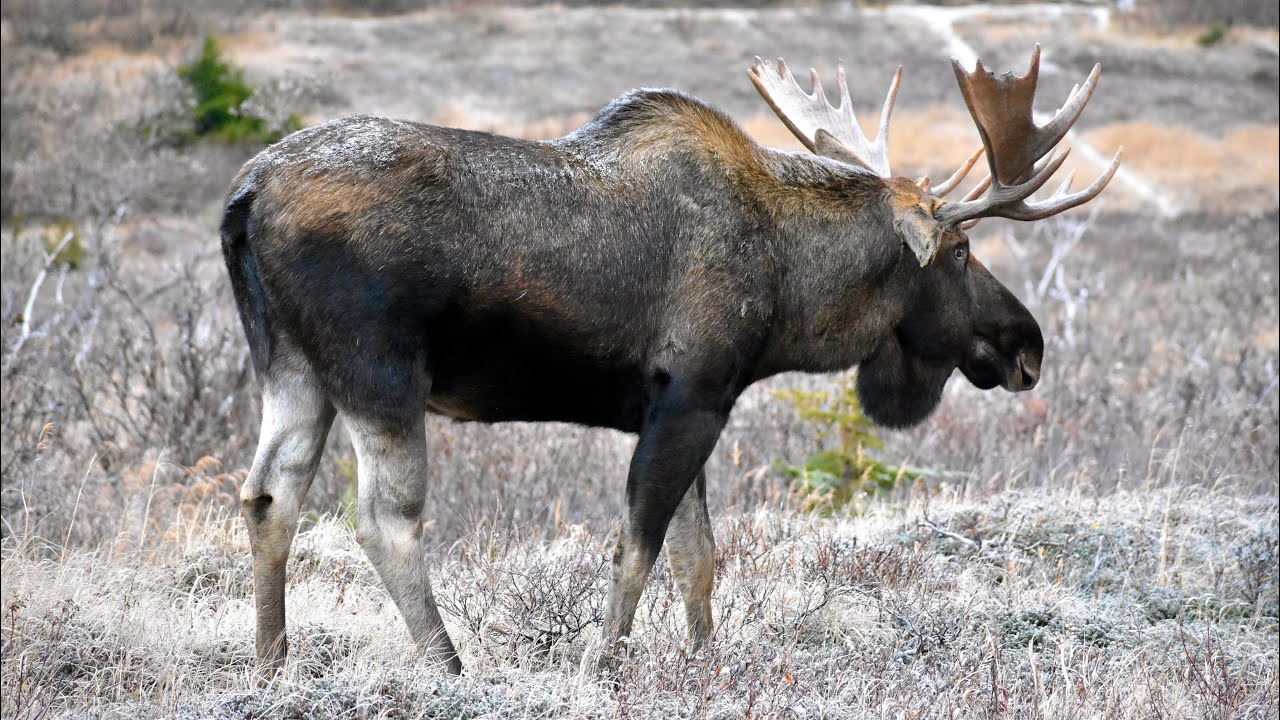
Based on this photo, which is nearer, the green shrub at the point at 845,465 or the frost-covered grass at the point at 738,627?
the frost-covered grass at the point at 738,627

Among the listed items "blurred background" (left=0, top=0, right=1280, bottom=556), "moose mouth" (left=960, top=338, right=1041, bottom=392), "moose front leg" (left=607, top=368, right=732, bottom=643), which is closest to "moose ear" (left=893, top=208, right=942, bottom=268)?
"moose mouth" (left=960, top=338, right=1041, bottom=392)

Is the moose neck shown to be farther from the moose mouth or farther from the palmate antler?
the moose mouth

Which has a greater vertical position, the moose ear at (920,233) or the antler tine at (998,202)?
the antler tine at (998,202)

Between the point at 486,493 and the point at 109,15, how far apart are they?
1409 centimetres

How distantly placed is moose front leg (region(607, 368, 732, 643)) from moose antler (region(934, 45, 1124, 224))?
4.34 feet

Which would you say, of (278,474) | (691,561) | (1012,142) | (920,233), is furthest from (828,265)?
(278,474)

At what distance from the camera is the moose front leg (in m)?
4.47

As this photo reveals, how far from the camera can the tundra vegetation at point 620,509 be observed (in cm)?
458

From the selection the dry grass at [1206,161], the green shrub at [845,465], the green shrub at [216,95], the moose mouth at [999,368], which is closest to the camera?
the moose mouth at [999,368]

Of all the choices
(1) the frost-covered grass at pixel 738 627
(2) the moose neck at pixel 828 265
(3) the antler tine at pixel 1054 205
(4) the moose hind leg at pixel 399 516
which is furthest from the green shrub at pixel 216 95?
(4) the moose hind leg at pixel 399 516

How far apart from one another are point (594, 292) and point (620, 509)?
392 cm

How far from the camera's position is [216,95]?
64.7 ft

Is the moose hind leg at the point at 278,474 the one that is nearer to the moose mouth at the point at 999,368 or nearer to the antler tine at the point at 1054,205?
the moose mouth at the point at 999,368

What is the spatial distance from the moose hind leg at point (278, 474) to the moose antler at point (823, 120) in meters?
2.50
